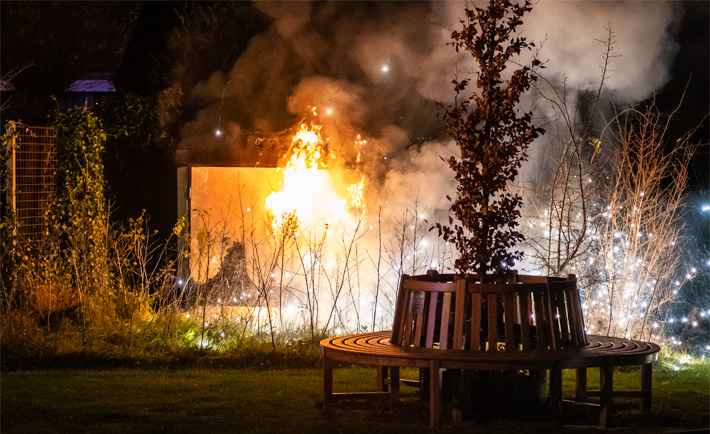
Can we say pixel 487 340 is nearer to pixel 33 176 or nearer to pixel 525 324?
pixel 525 324

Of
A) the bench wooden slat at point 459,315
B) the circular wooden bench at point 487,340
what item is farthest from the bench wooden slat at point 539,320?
the bench wooden slat at point 459,315

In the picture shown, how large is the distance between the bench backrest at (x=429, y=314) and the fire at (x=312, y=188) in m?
5.58

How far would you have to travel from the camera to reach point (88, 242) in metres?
10.2

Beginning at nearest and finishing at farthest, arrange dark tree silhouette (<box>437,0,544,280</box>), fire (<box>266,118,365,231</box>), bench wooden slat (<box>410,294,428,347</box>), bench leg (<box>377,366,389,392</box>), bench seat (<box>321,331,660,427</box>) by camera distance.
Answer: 1. bench seat (<box>321,331,660,427</box>)
2. bench wooden slat (<box>410,294,428,347</box>)
3. dark tree silhouette (<box>437,0,544,280</box>)
4. bench leg (<box>377,366,389,392</box>)
5. fire (<box>266,118,365,231</box>)

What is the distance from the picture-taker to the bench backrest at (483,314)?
19.8 ft

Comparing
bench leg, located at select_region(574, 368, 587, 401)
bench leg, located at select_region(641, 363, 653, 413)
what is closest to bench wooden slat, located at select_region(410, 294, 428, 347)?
bench leg, located at select_region(574, 368, 587, 401)

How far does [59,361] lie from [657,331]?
6612 millimetres

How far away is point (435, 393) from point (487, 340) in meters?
0.55

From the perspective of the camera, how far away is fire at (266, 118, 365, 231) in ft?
39.5

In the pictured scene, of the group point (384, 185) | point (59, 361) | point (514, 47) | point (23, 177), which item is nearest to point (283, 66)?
point (384, 185)

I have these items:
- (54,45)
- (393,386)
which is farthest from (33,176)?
(393,386)

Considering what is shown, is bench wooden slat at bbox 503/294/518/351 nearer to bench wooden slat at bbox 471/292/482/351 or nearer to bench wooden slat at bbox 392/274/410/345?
bench wooden slat at bbox 471/292/482/351

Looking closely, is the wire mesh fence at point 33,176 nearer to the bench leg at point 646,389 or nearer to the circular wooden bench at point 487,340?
the circular wooden bench at point 487,340

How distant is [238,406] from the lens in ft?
21.9
